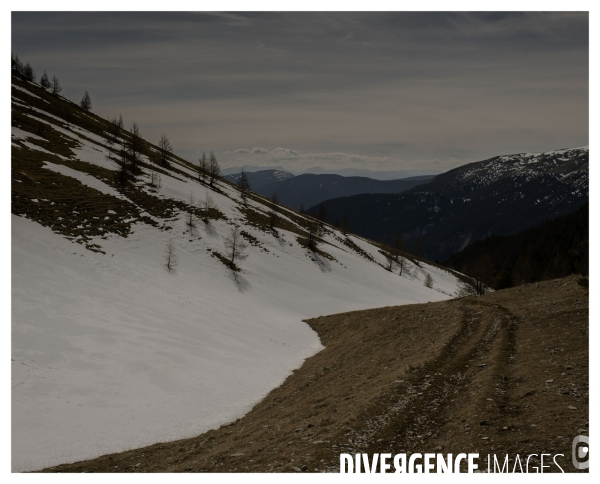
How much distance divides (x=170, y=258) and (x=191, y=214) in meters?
18.8

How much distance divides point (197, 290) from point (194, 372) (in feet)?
82.6

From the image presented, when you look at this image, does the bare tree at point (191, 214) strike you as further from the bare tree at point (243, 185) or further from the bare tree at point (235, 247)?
the bare tree at point (243, 185)

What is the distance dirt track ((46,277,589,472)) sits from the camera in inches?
483

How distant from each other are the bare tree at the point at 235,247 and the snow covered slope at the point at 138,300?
1406mm

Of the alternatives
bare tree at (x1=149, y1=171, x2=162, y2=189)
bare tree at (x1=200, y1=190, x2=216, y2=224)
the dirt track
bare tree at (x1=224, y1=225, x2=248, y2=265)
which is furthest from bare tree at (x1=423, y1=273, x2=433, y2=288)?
the dirt track

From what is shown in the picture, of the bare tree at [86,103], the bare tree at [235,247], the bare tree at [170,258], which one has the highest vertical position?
the bare tree at [86,103]

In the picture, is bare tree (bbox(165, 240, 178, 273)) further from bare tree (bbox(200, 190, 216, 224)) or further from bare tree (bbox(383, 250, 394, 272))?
bare tree (bbox(383, 250, 394, 272))

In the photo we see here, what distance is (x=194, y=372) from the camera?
2977 cm

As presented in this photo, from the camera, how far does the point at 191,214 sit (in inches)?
3041

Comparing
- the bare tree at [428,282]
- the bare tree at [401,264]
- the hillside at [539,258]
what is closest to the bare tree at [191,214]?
the bare tree at [401,264]

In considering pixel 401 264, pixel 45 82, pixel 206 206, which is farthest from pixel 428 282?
pixel 45 82

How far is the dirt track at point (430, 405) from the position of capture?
12273 mm

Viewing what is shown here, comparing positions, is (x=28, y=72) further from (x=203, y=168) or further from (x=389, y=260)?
(x=389, y=260)
